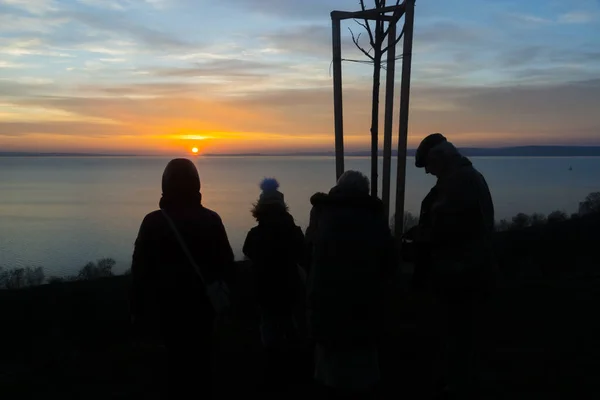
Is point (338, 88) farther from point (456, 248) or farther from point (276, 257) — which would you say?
point (456, 248)

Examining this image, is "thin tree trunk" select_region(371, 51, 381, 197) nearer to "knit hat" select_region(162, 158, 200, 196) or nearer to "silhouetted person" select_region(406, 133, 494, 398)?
"silhouetted person" select_region(406, 133, 494, 398)

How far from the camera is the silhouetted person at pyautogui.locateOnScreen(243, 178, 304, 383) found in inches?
204

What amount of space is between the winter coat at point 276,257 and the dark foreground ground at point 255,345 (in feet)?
1.99

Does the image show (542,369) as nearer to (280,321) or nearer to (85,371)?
(280,321)

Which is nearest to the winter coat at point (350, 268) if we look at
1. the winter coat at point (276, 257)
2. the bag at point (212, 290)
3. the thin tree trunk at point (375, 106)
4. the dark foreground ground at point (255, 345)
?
the dark foreground ground at point (255, 345)

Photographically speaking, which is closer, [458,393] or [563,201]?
[458,393]

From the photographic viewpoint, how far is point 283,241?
5168mm

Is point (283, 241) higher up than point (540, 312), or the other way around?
point (283, 241)

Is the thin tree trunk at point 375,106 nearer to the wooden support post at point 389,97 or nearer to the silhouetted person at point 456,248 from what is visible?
the wooden support post at point 389,97

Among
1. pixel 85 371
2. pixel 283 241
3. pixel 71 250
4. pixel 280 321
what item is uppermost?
pixel 283 241

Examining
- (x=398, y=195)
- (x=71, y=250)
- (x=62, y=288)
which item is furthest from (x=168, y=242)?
(x=71, y=250)

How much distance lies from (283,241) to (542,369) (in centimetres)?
239

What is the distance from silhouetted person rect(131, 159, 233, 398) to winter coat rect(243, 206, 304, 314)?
1.14 meters

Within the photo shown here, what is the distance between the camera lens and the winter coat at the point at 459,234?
395 cm
